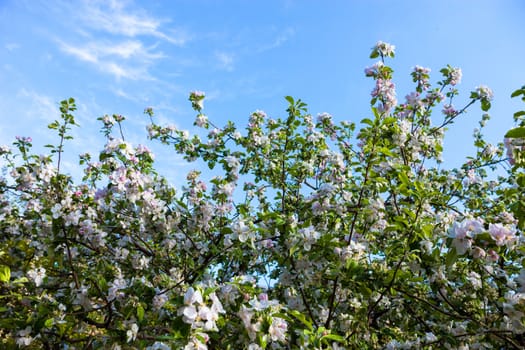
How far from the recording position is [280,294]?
3805mm

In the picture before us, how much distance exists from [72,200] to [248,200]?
1997 mm

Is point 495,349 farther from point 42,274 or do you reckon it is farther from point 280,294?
point 42,274

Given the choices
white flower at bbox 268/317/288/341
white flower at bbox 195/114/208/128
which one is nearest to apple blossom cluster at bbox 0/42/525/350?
white flower at bbox 268/317/288/341

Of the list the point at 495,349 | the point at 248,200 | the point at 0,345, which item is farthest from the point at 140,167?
the point at 495,349

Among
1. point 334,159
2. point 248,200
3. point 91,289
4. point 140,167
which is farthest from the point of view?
point 248,200

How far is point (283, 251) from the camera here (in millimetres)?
3174

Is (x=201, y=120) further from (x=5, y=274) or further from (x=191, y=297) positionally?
(x=191, y=297)

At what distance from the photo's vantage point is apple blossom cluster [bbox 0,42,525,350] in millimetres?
2326

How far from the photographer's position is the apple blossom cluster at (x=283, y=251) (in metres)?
2.33

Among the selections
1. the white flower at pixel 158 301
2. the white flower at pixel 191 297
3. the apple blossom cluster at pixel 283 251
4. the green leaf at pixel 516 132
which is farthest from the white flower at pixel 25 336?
the green leaf at pixel 516 132

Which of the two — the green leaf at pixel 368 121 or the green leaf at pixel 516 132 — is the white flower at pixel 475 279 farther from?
the green leaf at pixel 516 132

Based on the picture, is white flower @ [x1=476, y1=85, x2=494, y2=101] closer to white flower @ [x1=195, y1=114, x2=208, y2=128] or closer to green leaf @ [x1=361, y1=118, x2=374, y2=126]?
green leaf @ [x1=361, y1=118, x2=374, y2=126]

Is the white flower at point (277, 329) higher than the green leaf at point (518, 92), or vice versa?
the green leaf at point (518, 92)

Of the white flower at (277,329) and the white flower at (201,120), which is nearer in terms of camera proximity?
the white flower at (277,329)
